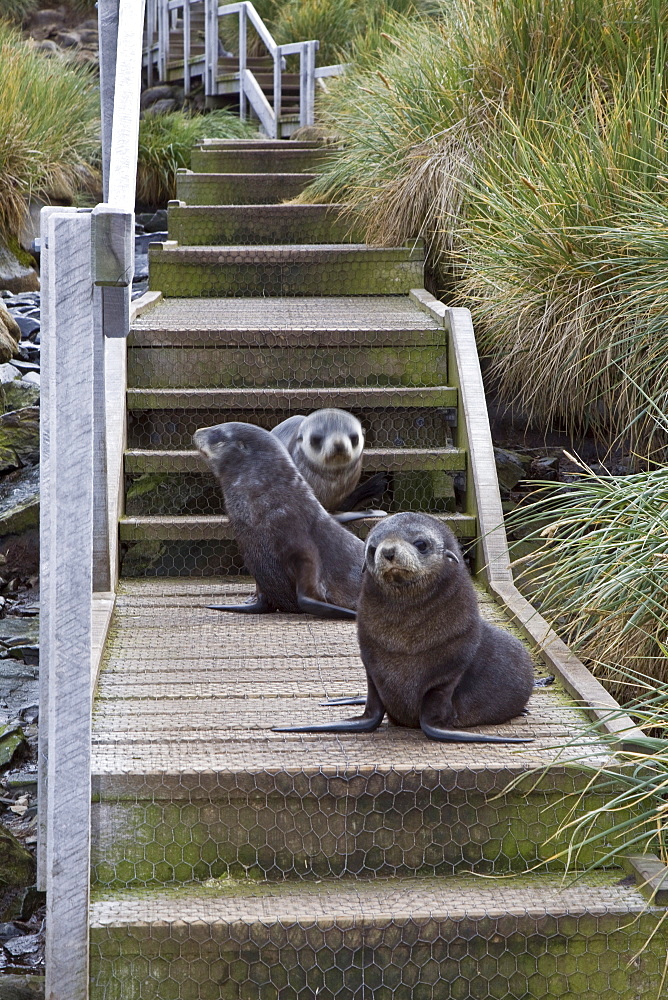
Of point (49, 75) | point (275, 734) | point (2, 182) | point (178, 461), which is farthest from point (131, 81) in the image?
point (49, 75)

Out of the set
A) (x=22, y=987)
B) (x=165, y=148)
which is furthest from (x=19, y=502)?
(x=165, y=148)

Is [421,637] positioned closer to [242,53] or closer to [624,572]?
[624,572]

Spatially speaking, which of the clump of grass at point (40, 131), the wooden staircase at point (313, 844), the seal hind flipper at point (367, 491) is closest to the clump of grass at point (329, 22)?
the clump of grass at point (40, 131)

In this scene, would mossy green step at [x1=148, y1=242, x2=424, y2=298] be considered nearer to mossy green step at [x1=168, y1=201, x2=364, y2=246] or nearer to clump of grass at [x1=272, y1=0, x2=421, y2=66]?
mossy green step at [x1=168, y1=201, x2=364, y2=246]

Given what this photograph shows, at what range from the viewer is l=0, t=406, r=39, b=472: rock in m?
6.34

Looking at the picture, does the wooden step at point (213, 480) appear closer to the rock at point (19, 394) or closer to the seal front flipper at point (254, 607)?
the seal front flipper at point (254, 607)

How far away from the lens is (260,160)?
29.6 feet

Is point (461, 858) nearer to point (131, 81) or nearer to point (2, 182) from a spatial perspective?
point (131, 81)

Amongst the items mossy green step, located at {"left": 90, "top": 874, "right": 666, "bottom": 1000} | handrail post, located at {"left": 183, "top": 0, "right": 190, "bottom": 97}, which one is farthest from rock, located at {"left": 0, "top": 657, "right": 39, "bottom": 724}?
handrail post, located at {"left": 183, "top": 0, "right": 190, "bottom": 97}

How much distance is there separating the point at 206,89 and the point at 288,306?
7.77m

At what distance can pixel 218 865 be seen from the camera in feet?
9.34

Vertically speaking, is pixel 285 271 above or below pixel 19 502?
above

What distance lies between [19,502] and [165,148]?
19.8ft

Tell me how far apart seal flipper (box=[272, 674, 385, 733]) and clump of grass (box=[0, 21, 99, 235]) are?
681 cm
